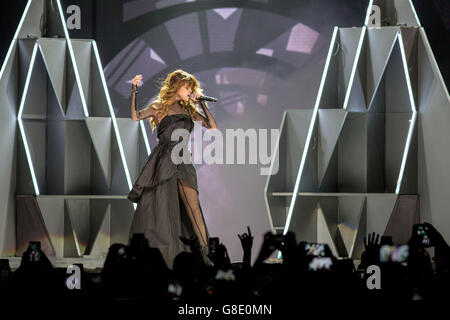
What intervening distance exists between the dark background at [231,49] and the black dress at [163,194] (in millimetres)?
903

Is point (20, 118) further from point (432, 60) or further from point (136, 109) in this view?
point (432, 60)

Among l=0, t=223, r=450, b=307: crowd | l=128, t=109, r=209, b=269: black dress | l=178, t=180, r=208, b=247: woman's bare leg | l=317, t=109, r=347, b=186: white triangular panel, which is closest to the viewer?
l=0, t=223, r=450, b=307: crowd

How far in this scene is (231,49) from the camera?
18.7 feet

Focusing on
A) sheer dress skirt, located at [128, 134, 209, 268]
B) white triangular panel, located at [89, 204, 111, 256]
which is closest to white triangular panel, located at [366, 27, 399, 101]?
sheer dress skirt, located at [128, 134, 209, 268]

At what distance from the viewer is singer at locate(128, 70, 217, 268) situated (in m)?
4.70

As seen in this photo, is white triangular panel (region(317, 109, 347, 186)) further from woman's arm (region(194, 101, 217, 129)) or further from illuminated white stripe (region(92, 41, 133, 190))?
illuminated white stripe (region(92, 41, 133, 190))

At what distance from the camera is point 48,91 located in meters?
5.68

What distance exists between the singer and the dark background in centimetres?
74

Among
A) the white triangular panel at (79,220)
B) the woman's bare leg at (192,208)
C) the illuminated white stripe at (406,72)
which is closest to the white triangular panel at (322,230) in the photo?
the illuminated white stripe at (406,72)

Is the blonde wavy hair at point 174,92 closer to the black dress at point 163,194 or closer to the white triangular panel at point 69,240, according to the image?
the black dress at point 163,194

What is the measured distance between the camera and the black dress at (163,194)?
468 cm
